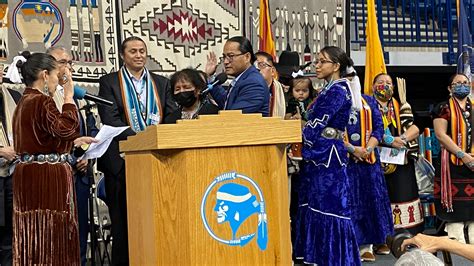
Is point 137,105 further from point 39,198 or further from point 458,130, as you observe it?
point 458,130

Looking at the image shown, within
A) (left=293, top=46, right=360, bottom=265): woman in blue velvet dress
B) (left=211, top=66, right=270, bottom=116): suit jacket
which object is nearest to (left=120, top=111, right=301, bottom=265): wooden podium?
(left=211, top=66, right=270, bottom=116): suit jacket

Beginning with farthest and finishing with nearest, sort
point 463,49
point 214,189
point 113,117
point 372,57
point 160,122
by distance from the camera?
point 463,49 < point 372,57 < point 160,122 < point 113,117 < point 214,189

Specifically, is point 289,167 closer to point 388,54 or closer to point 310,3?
point 310,3

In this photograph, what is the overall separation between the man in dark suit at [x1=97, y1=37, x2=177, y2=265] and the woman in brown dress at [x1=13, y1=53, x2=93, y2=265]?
377mm

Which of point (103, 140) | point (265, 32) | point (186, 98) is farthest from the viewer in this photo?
point (265, 32)

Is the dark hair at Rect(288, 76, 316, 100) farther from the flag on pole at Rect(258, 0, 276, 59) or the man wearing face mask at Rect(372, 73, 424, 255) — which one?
the flag on pole at Rect(258, 0, 276, 59)

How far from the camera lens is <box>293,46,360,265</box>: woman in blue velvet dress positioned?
15.1 ft

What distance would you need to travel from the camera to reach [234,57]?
417 centimetres

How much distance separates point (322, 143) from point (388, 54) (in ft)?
17.8

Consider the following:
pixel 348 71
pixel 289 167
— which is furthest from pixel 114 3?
pixel 348 71

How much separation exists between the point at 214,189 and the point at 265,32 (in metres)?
4.28

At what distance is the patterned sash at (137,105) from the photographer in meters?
4.62

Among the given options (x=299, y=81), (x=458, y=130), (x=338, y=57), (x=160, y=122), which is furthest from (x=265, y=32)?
(x=160, y=122)

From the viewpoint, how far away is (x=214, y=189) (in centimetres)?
289
